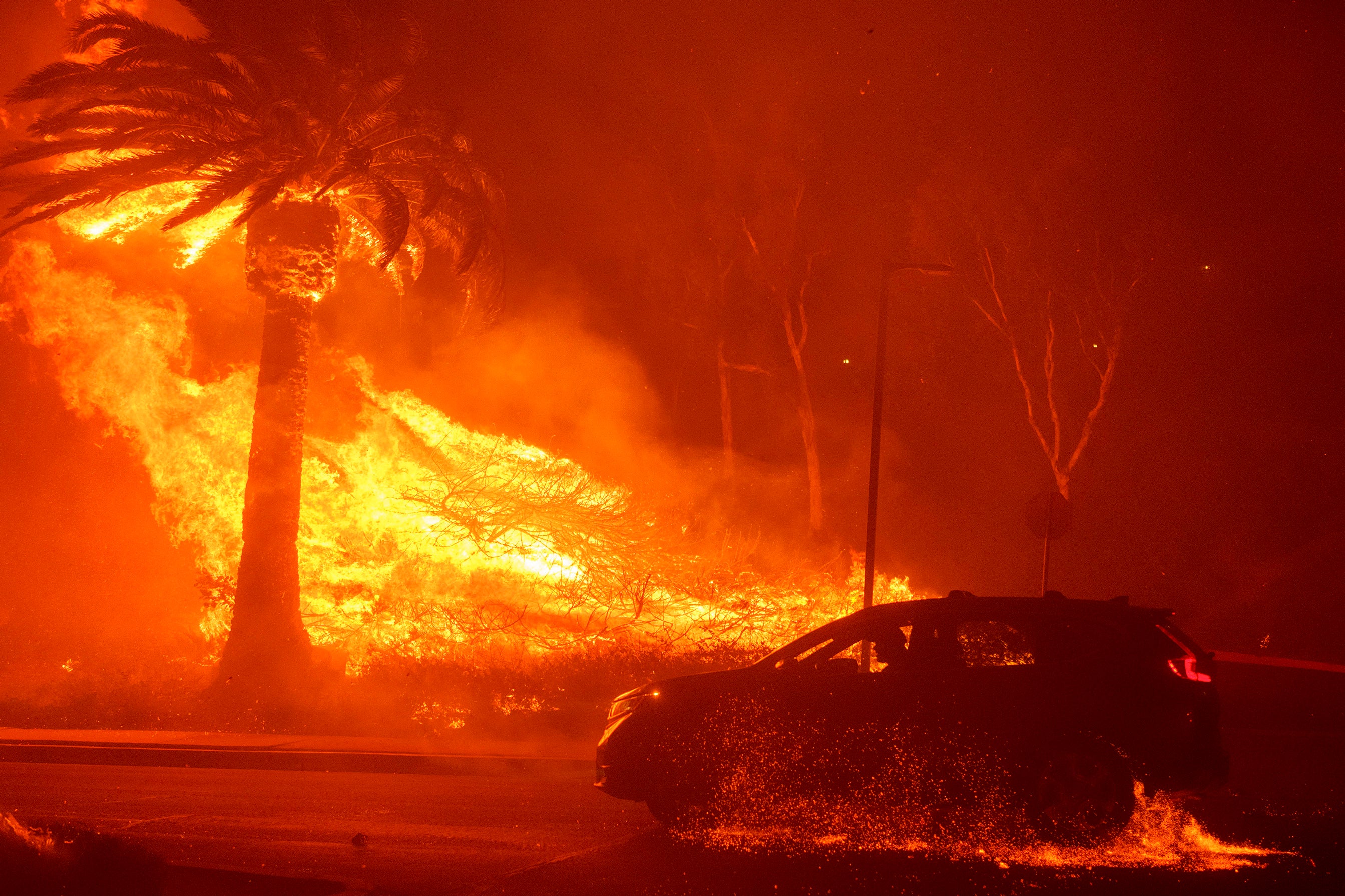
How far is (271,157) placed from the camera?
1558cm

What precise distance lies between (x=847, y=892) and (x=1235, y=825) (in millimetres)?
3806

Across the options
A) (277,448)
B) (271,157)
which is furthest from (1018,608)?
(271,157)

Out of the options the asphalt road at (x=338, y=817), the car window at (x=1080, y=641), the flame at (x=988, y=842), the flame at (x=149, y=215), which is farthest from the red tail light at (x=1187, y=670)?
the flame at (x=149, y=215)

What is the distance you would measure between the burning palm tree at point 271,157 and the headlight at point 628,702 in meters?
8.56

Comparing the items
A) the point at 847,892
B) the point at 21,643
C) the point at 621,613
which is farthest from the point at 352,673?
the point at 847,892

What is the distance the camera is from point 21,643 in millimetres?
20766

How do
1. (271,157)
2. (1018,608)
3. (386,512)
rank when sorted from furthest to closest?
(386,512), (271,157), (1018,608)

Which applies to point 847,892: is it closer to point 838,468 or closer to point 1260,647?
point 1260,647

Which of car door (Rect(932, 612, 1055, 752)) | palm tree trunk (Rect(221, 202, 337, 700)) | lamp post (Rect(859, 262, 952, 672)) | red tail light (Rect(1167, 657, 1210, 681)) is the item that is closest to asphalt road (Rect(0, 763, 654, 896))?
car door (Rect(932, 612, 1055, 752))

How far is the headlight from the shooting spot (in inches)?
334

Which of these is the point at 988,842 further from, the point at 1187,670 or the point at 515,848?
the point at 515,848

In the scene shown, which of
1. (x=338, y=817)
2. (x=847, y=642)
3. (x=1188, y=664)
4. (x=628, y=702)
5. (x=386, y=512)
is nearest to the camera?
(x=1188, y=664)

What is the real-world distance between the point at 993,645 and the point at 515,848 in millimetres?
3985

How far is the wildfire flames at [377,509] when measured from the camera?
1875cm
